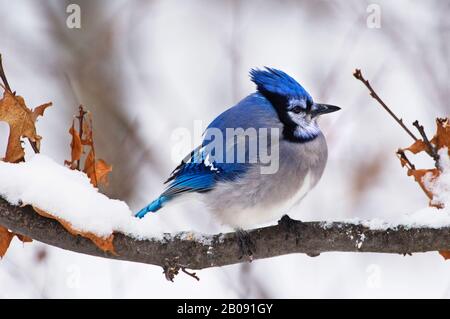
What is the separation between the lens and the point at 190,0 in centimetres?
606

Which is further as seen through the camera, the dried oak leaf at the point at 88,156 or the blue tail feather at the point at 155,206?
the blue tail feather at the point at 155,206

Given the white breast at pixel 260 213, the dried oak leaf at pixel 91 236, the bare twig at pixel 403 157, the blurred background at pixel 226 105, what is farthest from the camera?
the blurred background at pixel 226 105

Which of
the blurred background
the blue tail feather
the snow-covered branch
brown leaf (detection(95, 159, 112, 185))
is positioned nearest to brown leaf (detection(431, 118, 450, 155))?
the snow-covered branch

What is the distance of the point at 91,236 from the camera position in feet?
7.43

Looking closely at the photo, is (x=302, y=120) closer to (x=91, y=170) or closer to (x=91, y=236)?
(x=91, y=170)

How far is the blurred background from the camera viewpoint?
13.9 ft

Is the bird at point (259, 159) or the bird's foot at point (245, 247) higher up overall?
the bird at point (259, 159)

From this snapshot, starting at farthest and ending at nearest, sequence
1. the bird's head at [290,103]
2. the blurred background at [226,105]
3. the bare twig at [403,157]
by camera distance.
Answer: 1. the blurred background at [226,105]
2. the bird's head at [290,103]
3. the bare twig at [403,157]

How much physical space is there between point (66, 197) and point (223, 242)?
1.97ft

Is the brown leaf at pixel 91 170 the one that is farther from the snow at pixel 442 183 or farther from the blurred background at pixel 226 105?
the blurred background at pixel 226 105

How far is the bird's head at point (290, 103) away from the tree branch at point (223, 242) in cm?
73

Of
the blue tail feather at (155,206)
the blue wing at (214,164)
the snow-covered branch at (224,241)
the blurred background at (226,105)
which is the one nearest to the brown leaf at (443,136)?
the snow-covered branch at (224,241)

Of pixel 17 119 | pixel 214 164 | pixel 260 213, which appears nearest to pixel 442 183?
pixel 260 213

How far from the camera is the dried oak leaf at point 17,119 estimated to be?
234 centimetres
